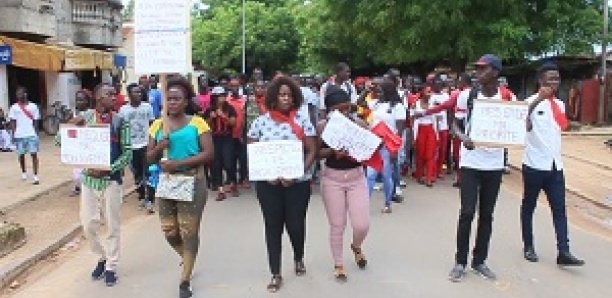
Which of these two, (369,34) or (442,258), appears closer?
(442,258)

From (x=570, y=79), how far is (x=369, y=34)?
7.54m

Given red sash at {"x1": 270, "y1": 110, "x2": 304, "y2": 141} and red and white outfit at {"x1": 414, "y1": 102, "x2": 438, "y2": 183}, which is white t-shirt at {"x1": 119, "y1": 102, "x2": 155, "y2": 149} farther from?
red and white outfit at {"x1": 414, "y1": 102, "x2": 438, "y2": 183}

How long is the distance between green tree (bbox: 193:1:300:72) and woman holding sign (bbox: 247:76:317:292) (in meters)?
41.6

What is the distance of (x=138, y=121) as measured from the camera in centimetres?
956

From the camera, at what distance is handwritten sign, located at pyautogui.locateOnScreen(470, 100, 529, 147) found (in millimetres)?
5773

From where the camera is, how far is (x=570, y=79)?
2581 centimetres

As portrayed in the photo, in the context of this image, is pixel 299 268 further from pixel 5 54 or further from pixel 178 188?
pixel 5 54

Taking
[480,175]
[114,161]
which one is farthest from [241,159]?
[480,175]

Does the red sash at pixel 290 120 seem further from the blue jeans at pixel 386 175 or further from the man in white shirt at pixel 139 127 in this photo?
the man in white shirt at pixel 139 127

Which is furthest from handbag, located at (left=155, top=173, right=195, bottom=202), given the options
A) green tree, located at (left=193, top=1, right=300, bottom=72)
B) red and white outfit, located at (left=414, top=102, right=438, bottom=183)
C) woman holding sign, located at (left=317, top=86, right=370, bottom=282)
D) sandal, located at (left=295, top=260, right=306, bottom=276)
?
green tree, located at (left=193, top=1, right=300, bottom=72)

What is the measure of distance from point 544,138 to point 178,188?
128 inches

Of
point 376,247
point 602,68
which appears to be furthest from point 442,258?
point 602,68

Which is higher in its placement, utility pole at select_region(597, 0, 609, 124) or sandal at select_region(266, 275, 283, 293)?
utility pole at select_region(597, 0, 609, 124)

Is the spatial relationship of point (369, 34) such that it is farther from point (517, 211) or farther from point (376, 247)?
point (376, 247)
